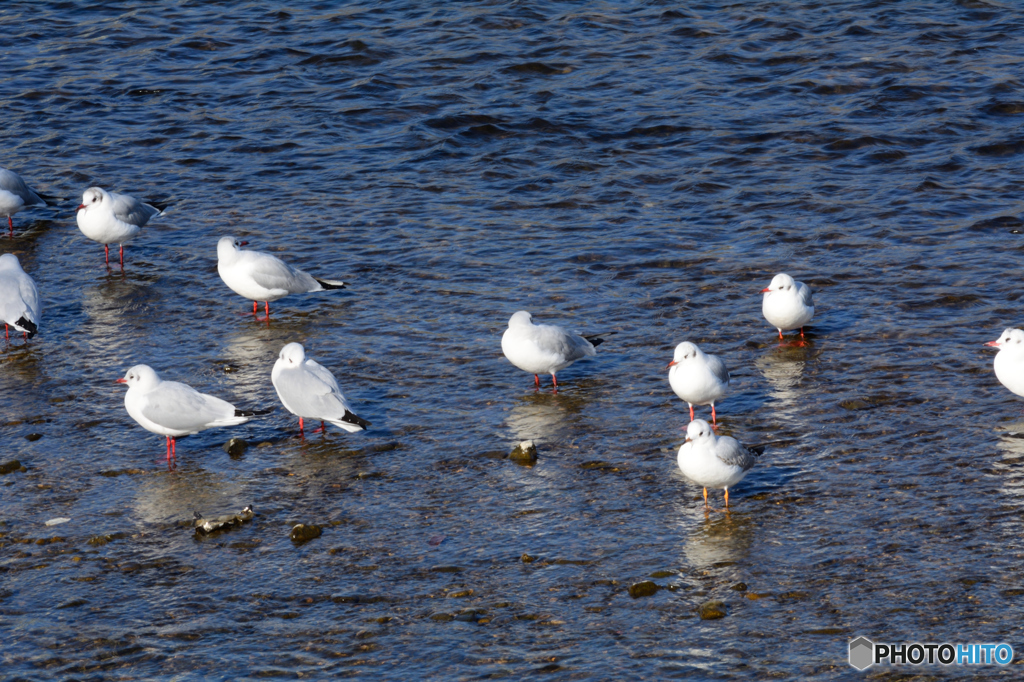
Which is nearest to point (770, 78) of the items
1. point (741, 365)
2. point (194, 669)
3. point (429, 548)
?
point (741, 365)

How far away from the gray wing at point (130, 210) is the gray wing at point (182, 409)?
490 centimetres

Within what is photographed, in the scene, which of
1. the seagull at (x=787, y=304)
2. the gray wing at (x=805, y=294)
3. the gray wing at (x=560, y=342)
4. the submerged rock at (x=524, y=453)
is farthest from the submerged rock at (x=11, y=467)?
the gray wing at (x=805, y=294)

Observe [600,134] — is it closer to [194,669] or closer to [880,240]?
[880,240]

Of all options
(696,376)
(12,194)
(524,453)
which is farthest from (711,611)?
(12,194)

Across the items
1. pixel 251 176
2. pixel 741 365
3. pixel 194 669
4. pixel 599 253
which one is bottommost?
pixel 194 669

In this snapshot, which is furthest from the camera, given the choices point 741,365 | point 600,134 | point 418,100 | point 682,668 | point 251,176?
point 418,100

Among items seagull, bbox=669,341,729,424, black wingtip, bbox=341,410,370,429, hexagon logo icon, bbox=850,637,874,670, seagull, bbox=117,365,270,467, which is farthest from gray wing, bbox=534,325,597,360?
hexagon logo icon, bbox=850,637,874,670

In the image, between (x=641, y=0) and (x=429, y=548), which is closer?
(x=429, y=548)

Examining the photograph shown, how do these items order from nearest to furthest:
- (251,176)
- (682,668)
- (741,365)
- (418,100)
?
(682,668) < (741,365) < (251,176) < (418,100)

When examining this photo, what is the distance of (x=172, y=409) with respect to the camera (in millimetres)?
9570

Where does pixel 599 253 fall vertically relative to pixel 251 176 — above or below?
below

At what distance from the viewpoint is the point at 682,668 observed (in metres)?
6.91

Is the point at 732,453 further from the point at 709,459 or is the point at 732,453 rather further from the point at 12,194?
the point at 12,194

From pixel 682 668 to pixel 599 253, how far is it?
7.47 m
